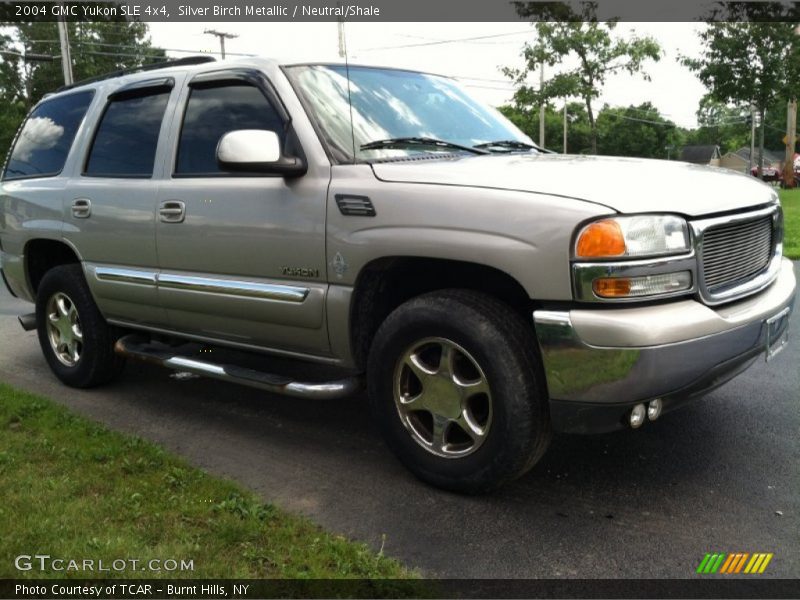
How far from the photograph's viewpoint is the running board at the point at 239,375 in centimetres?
353

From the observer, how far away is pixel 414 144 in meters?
3.71

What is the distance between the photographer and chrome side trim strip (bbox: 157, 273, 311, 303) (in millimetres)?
3598

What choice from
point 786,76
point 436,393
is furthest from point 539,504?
point 786,76

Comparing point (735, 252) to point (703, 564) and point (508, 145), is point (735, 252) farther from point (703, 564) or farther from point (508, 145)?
point (508, 145)

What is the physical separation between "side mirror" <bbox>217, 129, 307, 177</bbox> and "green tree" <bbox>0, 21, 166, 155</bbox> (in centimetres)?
4663

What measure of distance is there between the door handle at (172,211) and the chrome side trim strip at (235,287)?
31 cm

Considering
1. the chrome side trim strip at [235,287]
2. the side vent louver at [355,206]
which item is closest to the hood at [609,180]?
the side vent louver at [355,206]

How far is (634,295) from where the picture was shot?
2.74 metres

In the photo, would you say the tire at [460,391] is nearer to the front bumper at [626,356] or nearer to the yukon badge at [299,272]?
the front bumper at [626,356]

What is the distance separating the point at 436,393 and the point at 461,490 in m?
0.42

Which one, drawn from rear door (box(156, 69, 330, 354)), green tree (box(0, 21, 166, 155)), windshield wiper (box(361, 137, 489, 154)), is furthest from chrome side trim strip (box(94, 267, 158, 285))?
green tree (box(0, 21, 166, 155))

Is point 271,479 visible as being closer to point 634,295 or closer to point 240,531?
point 240,531

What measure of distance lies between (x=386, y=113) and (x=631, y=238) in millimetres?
1578

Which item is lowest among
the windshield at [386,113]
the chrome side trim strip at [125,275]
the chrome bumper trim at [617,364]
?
the chrome bumper trim at [617,364]
